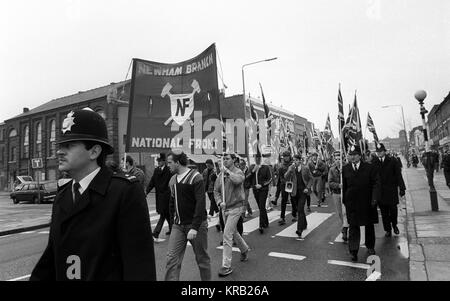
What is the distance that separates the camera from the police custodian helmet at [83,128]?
1912mm

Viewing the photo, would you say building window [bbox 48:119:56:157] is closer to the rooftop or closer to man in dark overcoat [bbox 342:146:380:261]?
the rooftop

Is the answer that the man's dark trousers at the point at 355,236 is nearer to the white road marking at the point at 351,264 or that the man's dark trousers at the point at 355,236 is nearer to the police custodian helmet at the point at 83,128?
the white road marking at the point at 351,264

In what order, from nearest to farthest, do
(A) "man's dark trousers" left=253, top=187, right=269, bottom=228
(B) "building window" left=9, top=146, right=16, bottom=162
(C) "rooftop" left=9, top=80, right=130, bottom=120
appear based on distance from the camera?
(A) "man's dark trousers" left=253, top=187, right=269, bottom=228 → (C) "rooftop" left=9, top=80, right=130, bottom=120 → (B) "building window" left=9, top=146, right=16, bottom=162

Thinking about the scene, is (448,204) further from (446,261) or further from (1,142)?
(1,142)

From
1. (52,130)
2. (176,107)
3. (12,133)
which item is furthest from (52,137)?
(176,107)

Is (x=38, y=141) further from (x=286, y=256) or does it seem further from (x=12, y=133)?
(x=286, y=256)

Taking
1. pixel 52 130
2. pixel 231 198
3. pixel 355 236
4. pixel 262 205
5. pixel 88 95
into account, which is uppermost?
pixel 88 95

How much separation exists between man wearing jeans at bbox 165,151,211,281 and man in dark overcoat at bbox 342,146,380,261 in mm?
2963

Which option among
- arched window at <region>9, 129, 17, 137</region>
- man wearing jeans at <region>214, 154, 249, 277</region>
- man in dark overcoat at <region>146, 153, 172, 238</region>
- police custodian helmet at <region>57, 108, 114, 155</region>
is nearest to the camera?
police custodian helmet at <region>57, 108, 114, 155</region>

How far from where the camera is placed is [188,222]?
4.27m

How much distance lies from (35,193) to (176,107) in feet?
70.8

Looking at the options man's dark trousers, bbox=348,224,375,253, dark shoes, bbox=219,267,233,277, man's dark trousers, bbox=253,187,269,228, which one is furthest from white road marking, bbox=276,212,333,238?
dark shoes, bbox=219,267,233,277

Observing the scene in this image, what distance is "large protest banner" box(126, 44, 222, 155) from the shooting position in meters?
5.62

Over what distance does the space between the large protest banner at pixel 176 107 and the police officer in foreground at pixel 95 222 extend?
359 centimetres
